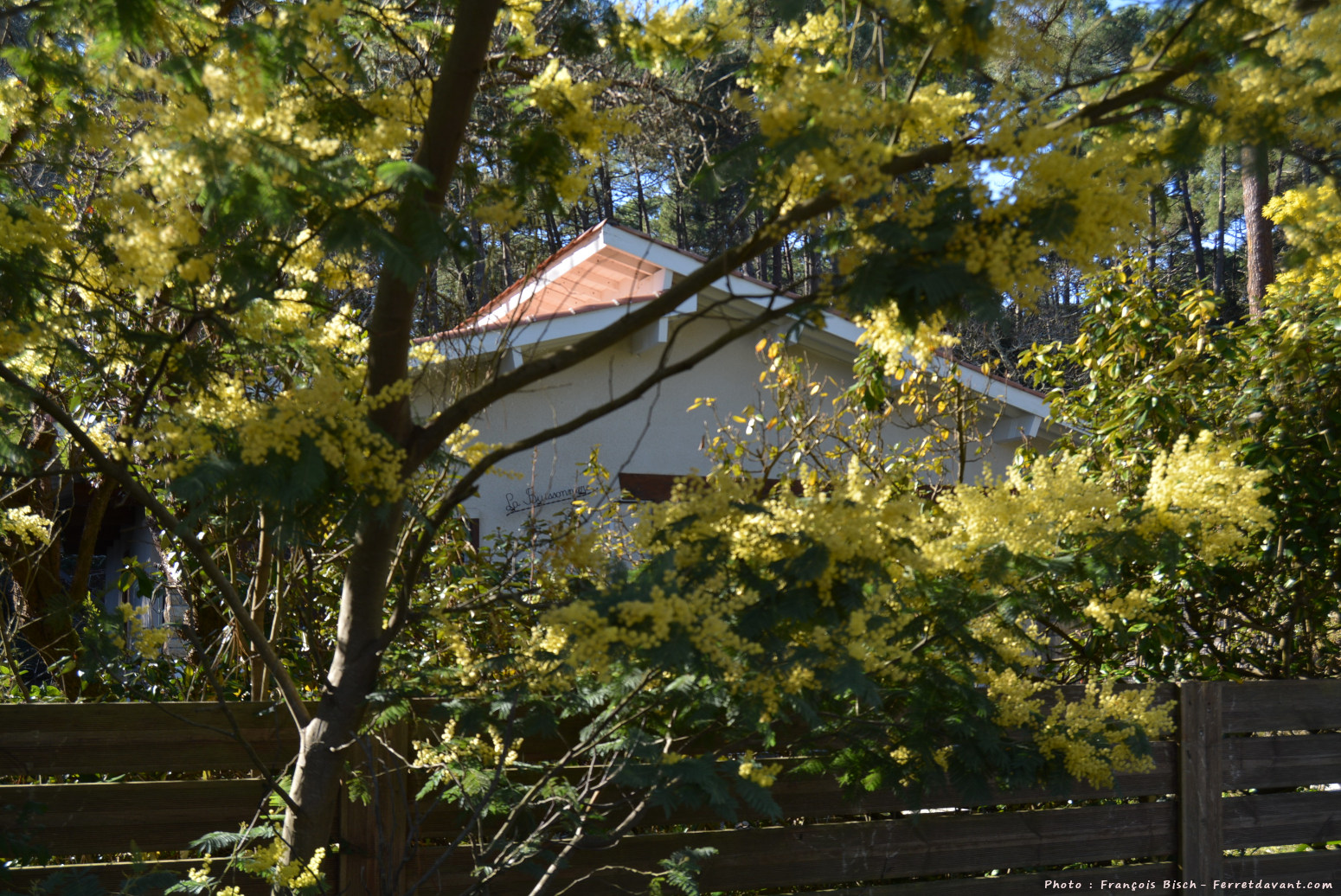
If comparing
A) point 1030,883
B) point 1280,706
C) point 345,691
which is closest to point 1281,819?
point 1280,706

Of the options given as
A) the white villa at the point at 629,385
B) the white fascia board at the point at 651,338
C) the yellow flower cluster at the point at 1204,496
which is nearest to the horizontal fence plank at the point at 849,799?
the yellow flower cluster at the point at 1204,496

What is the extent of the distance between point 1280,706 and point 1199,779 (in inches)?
20.8

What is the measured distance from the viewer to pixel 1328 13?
6.93 ft

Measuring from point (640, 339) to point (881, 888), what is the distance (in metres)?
5.10

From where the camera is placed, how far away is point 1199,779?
4.22 m

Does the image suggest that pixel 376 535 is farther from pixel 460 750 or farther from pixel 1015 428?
pixel 1015 428

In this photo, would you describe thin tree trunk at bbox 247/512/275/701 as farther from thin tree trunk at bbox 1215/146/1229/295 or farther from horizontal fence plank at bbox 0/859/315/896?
thin tree trunk at bbox 1215/146/1229/295

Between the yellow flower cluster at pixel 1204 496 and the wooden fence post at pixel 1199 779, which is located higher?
the yellow flower cluster at pixel 1204 496

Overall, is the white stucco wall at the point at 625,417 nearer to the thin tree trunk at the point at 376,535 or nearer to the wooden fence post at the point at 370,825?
the wooden fence post at the point at 370,825

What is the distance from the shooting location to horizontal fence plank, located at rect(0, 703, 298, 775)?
117 inches

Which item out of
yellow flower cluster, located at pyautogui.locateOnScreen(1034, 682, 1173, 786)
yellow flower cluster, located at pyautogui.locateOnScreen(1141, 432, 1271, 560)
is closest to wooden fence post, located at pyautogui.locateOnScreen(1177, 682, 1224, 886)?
yellow flower cluster, located at pyautogui.locateOnScreen(1034, 682, 1173, 786)

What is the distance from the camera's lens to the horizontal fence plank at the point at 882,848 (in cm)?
343

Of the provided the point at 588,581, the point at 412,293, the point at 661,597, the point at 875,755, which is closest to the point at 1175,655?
the point at 875,755

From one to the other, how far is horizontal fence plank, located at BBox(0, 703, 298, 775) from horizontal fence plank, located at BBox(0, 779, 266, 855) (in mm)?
57
